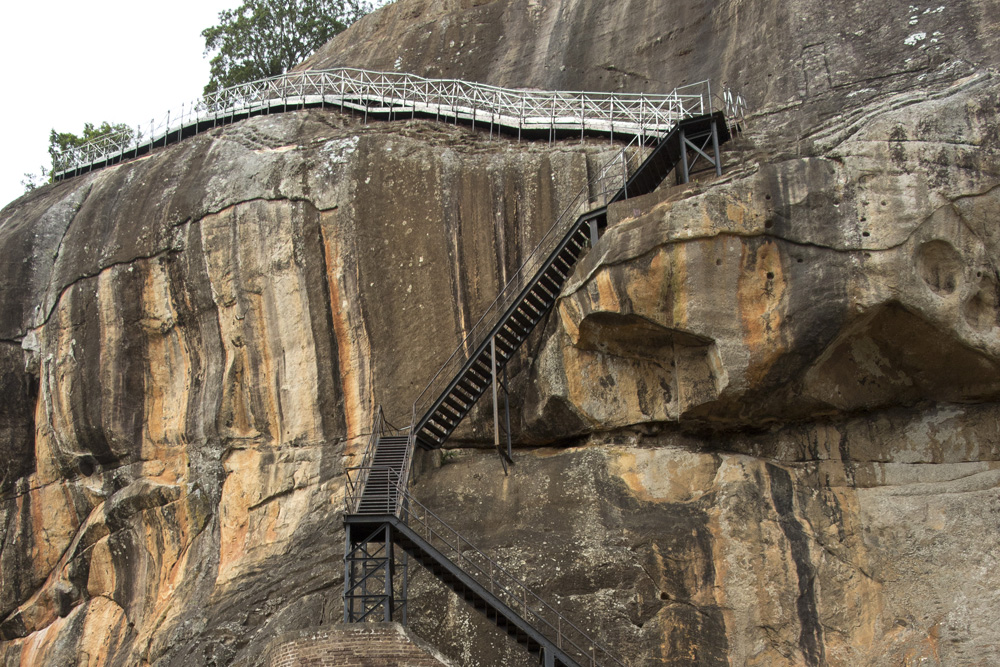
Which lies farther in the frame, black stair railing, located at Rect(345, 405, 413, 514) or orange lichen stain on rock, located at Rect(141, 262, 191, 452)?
orange lichen stain on rock, located at Rect(141, 262, 191, 452)

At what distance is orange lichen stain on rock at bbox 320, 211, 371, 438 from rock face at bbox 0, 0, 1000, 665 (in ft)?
0.20

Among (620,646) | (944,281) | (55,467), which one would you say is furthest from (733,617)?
(55,467)

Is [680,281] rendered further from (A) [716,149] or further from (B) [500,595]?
(B) [500,595]

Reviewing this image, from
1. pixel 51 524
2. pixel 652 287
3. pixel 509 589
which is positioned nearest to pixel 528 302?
pixel 652 287

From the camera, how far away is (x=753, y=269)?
698 inches

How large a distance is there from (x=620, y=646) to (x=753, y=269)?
623cm

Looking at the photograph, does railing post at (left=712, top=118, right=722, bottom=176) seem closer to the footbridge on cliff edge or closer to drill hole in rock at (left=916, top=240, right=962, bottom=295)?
the footbridge on cliff edge

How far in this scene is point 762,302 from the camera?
17688 millimetres

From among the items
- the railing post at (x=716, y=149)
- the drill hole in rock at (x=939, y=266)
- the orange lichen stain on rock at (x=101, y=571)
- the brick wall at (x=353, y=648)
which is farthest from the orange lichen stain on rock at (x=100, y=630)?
the drill hole in rock at (x=939, y=266)

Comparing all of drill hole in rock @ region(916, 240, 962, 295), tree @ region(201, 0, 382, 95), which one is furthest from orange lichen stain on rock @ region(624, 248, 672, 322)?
tree @ region(201, 0, 382, 95)

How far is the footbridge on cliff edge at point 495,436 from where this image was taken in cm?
1650

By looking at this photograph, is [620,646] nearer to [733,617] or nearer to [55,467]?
[733,617]

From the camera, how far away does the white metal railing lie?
22688mm

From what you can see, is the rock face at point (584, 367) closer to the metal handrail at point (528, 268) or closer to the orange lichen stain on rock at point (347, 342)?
the orange lichen stain on rock at point (347, 342)
